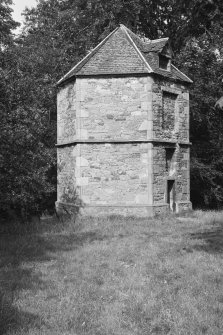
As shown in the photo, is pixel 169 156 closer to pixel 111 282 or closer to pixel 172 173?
pixel 172 173

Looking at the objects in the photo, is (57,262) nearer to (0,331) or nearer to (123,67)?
(0,331)

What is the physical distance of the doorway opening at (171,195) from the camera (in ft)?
61.6

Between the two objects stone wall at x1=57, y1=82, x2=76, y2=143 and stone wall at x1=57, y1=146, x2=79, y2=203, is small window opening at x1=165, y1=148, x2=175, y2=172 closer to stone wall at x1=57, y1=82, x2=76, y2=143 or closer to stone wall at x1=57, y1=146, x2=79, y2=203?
stone wall at x1=57, y1=146, x2=79, y2=203

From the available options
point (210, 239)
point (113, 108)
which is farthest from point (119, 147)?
point (210, 239)

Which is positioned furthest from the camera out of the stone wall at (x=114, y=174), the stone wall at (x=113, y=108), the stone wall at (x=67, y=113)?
the stone wall at (x=67, y=113)

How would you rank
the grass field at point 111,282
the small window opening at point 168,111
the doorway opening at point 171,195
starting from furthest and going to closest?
the doorway opening at point 171,195 < the small window opening at point 168,111 < the grass field at point 111,282

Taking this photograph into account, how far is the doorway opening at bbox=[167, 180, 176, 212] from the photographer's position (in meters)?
18.8

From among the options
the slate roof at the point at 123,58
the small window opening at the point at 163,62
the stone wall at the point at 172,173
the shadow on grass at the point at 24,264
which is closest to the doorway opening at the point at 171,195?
the stone wall at the point at 172,173

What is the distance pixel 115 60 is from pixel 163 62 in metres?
2.62

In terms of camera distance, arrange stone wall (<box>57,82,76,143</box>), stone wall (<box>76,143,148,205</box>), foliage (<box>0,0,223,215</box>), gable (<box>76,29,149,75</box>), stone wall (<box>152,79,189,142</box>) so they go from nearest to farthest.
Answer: stone wall (<box>76,143,148,205</box>) → gable (<box>76,29,149,75</box>) → stone wall (<box>152,79,189,142</box>) → stone wall (<box>57,82,76,143</box>) → foliage (<box>0,0,223,215</box>)

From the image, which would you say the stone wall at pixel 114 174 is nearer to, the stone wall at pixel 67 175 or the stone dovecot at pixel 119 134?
the stone dovecot at pixel 119 134

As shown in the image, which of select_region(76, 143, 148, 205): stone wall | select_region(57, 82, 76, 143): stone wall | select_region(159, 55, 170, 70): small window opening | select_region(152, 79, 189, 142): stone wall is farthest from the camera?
select_region(159, 55, 170, 70): small window opening

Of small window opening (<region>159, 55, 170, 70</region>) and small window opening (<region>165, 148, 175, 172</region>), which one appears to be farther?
small window opening (<region>159, 55, 170, 70</region>)

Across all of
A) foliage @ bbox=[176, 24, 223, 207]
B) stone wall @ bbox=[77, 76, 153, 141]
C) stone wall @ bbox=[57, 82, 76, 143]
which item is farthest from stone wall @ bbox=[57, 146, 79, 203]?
foliage @ bbox=[176, 24, 223, 207]
